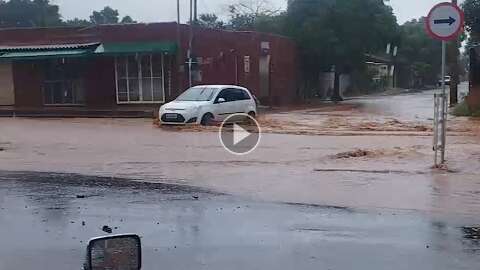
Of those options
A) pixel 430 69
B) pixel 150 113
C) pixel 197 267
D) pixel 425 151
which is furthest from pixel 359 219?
pixel 430 69

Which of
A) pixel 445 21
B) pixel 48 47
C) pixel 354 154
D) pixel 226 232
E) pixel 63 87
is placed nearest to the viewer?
pixel 226 232

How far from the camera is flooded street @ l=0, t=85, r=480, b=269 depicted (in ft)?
21.5

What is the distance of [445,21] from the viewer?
39.2ft

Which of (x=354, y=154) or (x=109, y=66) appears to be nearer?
(x=354, y=154)

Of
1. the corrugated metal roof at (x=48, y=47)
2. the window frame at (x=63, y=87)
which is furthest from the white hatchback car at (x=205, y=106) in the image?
the window frame at (x=63, y=87)

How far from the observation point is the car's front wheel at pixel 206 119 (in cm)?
2286

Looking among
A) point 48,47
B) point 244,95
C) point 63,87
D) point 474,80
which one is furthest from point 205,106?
point 63,87

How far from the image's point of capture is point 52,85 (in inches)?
1340

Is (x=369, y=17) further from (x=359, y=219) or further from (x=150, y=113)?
(x=359, y=219)

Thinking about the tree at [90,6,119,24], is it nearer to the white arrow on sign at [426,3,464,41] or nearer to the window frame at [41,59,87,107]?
the window frame at [41,59,87,107]

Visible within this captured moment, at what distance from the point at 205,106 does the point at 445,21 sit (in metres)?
12.0

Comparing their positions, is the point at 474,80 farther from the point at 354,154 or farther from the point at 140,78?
the point at 354,154

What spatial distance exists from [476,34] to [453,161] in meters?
22.5
